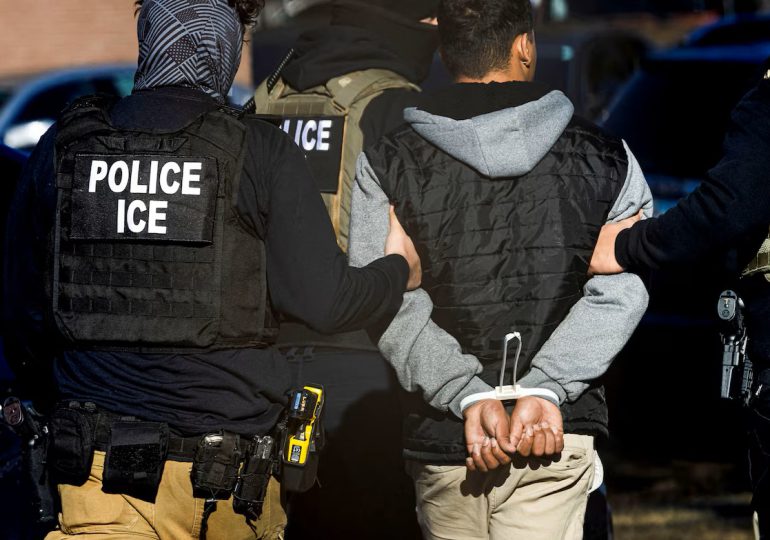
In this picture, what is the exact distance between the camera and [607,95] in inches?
364

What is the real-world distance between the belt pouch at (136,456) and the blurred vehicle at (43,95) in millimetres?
6844

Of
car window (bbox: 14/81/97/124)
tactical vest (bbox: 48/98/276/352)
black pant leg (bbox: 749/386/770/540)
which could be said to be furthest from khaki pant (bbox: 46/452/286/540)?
car window (bbox: 14/81/97/124)

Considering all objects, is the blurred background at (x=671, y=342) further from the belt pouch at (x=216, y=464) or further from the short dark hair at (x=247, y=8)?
the short dark hair at (x=247, y=8)

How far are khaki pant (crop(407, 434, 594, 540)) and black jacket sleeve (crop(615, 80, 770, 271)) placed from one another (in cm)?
52

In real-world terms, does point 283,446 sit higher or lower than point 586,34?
lower

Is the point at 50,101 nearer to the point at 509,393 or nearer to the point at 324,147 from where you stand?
the point at 324,147

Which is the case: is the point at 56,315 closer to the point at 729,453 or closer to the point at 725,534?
the point at 725,534

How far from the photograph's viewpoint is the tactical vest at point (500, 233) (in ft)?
9.93

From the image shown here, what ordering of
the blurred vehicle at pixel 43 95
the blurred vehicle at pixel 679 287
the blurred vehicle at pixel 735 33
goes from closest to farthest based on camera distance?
the blurred vehicle at pixel 679 287, the blurred vehicle at pixel 735 33, the blurred vehicle at pixel 43 95

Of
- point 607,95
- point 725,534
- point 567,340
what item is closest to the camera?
point 567,340

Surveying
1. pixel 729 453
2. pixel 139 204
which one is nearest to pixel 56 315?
pixel 139 204

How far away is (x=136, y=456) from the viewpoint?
2787 mm

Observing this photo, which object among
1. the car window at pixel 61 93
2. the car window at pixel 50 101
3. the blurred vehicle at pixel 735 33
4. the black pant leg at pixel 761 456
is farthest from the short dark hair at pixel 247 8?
the car window at pixel 50 101

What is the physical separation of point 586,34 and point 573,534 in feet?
22.2
